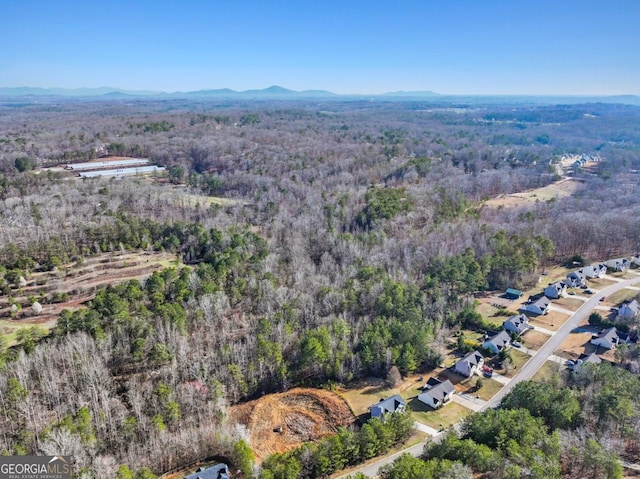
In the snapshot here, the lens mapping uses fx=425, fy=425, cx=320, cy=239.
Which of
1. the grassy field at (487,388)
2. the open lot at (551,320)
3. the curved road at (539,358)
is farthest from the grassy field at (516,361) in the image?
the open lot at (551,320)

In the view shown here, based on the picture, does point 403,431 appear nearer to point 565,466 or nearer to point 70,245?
point 565,466

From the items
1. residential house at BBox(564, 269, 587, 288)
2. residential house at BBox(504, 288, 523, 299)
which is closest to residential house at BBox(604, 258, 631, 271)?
residential house at BBox(564, 269, 587, 288)

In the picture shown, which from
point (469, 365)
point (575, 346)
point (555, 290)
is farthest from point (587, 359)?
point (555, 290)

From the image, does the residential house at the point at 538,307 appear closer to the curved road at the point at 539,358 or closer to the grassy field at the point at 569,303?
the grassy field at the point at 569,303

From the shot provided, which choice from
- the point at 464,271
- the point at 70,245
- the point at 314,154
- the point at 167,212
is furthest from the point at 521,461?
the point at 314,154

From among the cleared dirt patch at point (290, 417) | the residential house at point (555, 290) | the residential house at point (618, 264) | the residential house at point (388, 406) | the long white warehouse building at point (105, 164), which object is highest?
the long white warehouse building at point (105, 164)

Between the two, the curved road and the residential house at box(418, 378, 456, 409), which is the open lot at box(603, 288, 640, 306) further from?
the residential house at box(418, 378, 456, 409)
